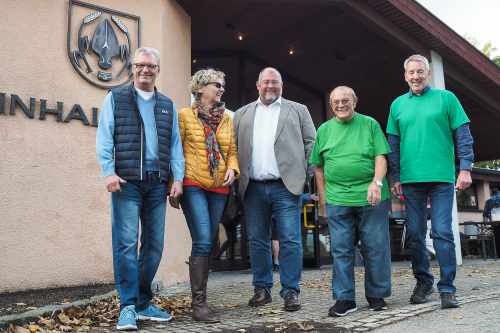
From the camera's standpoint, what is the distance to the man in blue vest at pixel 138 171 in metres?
3.39

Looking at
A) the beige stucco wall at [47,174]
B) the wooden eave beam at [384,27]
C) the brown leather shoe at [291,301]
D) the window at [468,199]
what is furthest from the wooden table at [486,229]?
the brown leather shoe at [291,301]

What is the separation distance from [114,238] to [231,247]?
4.92 meters

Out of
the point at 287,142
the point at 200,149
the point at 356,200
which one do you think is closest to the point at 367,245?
the point at 356,200

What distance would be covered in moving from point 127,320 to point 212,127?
1534 mm

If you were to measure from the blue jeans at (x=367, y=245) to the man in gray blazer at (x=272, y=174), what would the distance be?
0.38 meters

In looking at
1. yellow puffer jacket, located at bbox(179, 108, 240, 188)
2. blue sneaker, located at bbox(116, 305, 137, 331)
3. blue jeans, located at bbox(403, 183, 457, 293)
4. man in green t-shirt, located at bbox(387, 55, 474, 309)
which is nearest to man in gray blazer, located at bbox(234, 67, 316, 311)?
yellow puffer jacket, located at bbox(179, 108, 240, 188)

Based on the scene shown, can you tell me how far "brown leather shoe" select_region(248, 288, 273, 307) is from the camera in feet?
13.6

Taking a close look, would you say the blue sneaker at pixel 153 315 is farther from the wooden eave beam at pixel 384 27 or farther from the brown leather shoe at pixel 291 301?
the wooden eave beam at pixel 384 27

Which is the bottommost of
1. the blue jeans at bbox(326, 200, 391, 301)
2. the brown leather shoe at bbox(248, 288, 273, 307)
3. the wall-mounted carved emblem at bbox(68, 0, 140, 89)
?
the brown leather shoe at bbox(248, 288, 273, 307)

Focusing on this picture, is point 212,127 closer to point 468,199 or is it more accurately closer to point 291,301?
point 291,301

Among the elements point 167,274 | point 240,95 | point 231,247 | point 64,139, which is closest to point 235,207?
point 167,274

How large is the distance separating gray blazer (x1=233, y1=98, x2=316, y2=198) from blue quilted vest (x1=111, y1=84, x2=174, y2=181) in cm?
78

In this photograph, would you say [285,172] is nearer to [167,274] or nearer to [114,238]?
[114,238]

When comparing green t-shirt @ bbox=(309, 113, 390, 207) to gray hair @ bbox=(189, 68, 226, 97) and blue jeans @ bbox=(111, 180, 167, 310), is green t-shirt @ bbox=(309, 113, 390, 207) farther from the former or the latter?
blue jeans @ bbox=(111, 180, 167, 310)
